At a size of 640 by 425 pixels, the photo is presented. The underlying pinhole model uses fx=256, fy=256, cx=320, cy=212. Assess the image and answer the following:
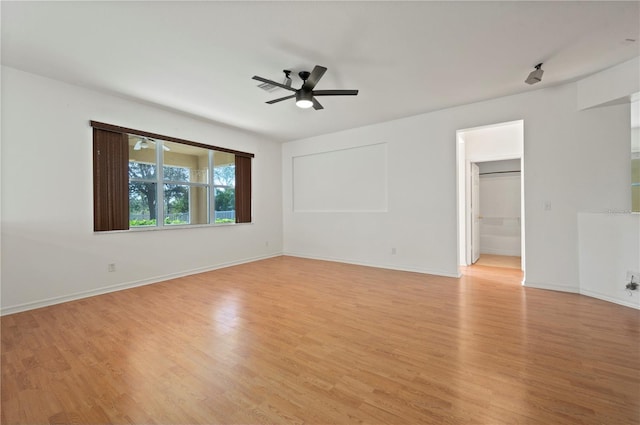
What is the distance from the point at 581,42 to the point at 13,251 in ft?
21.8

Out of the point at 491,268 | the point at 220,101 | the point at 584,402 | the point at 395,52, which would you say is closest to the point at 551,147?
the point at 491,268

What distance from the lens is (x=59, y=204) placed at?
3.34 meters

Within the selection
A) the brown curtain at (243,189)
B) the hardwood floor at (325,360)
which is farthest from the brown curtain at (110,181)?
the brown curtain at (243,189)

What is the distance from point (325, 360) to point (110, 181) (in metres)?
3.93

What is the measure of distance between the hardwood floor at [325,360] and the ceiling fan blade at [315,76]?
103 inches

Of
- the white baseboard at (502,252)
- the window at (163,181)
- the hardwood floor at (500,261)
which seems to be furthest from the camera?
the white baseboard at (502,252)

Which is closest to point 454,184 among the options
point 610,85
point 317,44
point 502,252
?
point 610,85

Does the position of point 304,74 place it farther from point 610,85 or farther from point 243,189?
point 610,85

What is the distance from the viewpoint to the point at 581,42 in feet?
8.52

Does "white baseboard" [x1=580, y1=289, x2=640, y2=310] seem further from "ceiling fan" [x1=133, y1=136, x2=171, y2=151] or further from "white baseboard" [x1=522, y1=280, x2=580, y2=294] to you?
"ceiling fan" [x1=133, y1=136, x2=171, y2=151]

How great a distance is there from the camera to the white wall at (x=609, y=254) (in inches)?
119

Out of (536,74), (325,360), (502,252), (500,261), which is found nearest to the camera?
(325,360)

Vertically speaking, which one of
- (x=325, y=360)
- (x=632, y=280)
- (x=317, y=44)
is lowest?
(x=325, y=360)

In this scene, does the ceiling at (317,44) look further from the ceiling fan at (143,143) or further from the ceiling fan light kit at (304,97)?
the ceiling fan at (143,143)
